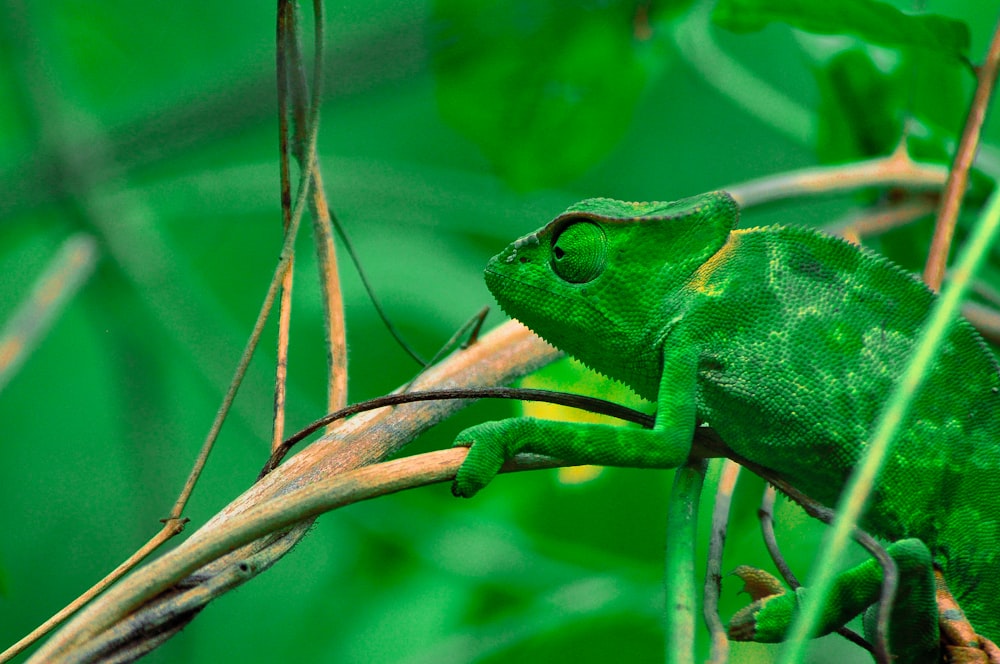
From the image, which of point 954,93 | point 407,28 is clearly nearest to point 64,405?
point 407,28

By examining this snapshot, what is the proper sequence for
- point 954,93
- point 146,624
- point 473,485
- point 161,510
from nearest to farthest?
point 146,624 < point 473,485 < point 954,93 < point 161,510

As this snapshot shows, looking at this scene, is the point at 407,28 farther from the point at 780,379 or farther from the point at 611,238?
the point at 780,379

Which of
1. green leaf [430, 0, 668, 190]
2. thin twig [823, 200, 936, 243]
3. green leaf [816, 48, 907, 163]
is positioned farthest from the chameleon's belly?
green leaf [430, 0, 668, 190]

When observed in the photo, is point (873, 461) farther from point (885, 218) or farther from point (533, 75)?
point (533, 75)

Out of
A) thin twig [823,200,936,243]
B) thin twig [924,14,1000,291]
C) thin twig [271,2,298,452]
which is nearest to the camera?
thin twig [271,2,298,452]

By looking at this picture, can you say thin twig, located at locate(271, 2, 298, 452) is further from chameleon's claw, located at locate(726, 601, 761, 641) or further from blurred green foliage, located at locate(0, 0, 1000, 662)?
blurred green foliage, located at locate(0, 0, 1000, 662)

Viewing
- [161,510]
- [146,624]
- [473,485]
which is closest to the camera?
[146,624]

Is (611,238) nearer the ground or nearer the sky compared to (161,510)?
nearer the sky
